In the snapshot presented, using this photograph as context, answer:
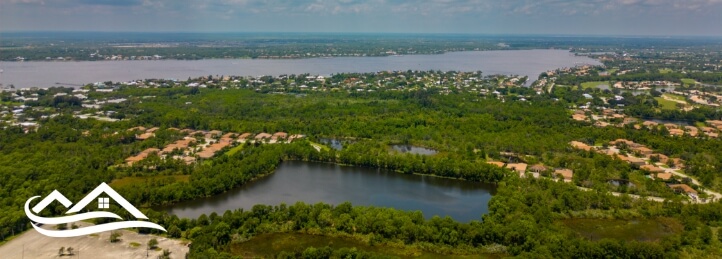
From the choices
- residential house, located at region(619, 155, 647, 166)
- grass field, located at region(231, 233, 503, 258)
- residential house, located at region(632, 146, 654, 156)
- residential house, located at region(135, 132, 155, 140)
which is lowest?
grass field, located at region(231, 233, 503, 258)

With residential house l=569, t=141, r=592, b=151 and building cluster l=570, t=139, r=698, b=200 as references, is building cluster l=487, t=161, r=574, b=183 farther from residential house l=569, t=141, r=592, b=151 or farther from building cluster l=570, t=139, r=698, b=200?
residential house l=569, t=141, r=592, b=151

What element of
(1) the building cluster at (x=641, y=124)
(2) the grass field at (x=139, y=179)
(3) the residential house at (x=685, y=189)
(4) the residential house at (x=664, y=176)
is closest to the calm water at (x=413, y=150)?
(4) the residential house at (x=664, y=176)

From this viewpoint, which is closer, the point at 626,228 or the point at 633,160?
the point at 626,228

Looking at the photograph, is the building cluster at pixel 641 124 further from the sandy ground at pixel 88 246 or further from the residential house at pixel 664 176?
the sandy ground at pixel 88 246

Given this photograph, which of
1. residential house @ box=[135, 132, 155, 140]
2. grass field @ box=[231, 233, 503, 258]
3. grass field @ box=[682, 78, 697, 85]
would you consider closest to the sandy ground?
grass field @ box=[231, 233, 503, 258]

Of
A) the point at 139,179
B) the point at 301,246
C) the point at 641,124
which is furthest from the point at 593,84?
the point at 139,179

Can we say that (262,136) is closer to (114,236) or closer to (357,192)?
(357,192)
